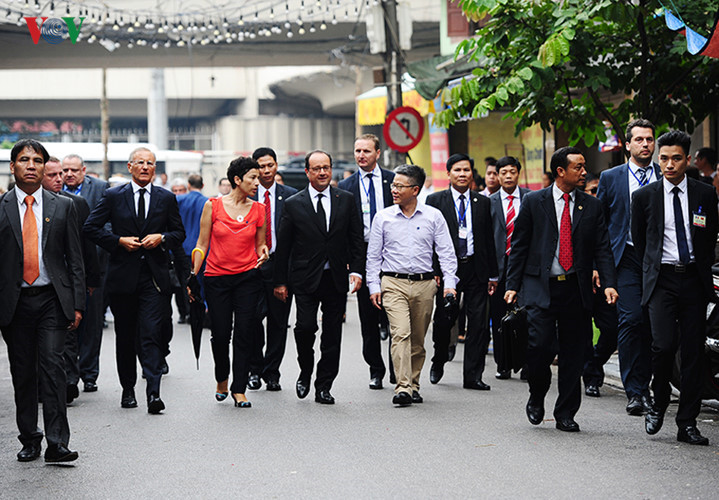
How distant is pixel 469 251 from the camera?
10359 mm

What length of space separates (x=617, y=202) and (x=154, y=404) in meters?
4.04

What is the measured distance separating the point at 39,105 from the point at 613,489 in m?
60.9

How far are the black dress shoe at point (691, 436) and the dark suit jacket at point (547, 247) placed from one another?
1144 mm

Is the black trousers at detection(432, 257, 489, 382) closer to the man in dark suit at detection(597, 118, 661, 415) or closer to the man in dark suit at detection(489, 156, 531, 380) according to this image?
the man in dark suit at detection(489, 156, 531, 380)

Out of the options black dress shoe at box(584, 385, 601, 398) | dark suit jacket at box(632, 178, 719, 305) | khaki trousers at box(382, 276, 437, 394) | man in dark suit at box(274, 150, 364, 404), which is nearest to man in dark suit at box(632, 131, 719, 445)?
dark suit jacket at box(632, 178, 719, 305)

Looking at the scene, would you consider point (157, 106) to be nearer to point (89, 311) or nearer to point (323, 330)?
point (89, 311)

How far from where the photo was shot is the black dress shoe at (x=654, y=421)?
24.8 feet

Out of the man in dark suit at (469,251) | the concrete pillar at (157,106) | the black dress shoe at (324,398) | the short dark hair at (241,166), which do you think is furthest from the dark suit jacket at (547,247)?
the concrete pillar at (157,106)

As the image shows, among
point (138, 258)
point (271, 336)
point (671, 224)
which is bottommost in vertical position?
point (271, 336)

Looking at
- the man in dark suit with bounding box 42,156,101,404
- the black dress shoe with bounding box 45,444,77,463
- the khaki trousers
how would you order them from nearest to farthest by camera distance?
the black dress shoe with bounding box 45,444,77,463 < the man in dark suit with bounding box 42,156,101,404 < the khaki trousers

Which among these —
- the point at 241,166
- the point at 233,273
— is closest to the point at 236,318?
the point at 233,273

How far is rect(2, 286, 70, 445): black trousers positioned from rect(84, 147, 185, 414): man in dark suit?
1.73 meters

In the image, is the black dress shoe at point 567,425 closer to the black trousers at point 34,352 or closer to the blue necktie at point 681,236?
the blue necktie at point 681,236

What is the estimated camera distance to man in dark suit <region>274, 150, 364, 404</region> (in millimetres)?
9344
